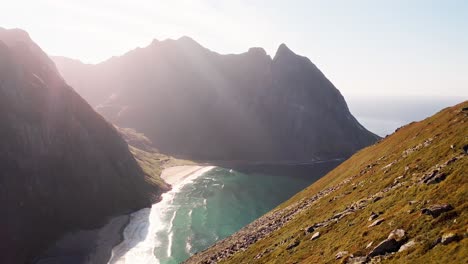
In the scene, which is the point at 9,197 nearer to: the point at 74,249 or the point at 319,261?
the point at 74,249

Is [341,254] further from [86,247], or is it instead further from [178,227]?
[178,227]

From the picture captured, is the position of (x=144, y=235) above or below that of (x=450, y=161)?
below

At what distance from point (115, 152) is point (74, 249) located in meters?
76.8

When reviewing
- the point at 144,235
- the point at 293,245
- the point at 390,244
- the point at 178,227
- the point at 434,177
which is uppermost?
the point at 434,177

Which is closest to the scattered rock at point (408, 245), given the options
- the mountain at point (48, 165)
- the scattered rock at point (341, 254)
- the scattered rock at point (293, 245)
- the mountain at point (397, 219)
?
the mountain at point (397, 219)

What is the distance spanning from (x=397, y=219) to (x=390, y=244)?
435cm

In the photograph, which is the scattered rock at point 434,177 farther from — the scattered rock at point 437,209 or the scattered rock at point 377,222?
the scattered rock at point 437,209

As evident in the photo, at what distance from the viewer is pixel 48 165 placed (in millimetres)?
141375

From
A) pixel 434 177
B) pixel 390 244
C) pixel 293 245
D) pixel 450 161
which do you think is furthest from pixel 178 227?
pixel 390 244

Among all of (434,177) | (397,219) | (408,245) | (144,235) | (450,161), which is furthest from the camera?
(144,235)

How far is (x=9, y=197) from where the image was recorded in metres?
120

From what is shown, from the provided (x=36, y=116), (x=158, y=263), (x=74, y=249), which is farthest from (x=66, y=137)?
(x=158, y=263)

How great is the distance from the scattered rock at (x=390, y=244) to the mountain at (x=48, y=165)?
4439 inches

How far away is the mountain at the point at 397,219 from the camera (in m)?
26.1
